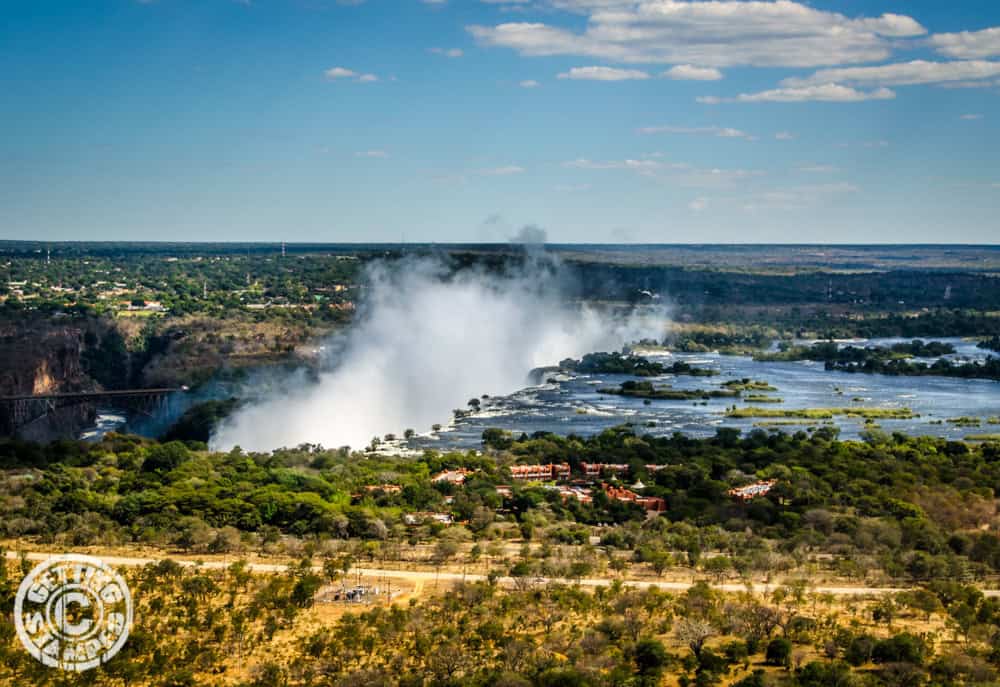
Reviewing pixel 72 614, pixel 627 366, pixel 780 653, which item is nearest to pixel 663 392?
pixel 627 366

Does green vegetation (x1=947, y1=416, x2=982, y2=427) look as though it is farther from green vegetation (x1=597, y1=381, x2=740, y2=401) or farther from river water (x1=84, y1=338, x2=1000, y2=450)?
green vegetation (x1=597, y1=381, x2=740, y2=401)

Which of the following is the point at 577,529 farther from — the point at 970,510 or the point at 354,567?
the point at 970,510

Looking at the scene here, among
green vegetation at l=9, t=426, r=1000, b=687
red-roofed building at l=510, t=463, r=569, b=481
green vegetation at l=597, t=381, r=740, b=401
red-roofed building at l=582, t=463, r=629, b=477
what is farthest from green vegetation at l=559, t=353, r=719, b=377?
red-roofed building at l=510, t=463, r=569, b=481

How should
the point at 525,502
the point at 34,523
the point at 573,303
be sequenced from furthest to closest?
1. the point at 573,303
2. the point at 525,502
3. the point at 34,523

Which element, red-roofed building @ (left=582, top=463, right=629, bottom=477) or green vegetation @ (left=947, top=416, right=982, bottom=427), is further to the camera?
green vegetation @ (left=947, top=416, right=982, bottom=427)

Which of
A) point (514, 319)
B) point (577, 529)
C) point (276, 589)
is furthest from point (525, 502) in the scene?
point (514, 319)
